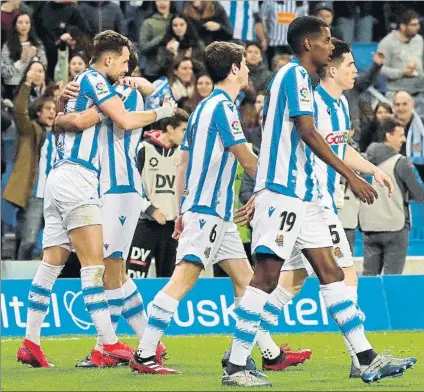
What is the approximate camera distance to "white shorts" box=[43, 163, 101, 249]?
29.1ft

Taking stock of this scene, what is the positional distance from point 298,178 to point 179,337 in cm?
469

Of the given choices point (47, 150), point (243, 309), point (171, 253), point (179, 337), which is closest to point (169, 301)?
point (243, 309)

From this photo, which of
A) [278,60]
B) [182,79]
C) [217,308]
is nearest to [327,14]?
[278,60]

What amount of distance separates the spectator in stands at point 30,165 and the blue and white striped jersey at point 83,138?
227 inches

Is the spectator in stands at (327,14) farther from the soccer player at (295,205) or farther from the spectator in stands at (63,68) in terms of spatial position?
the soccer player at (295,205)

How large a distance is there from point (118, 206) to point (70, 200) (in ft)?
1.36

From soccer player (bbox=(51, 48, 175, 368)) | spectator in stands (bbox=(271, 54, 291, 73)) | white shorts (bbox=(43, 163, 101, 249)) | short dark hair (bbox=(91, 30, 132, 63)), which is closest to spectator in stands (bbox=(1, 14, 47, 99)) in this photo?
spectator in stands (bbox=(271, 54, 291, 73))

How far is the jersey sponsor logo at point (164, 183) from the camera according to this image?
13609 mm

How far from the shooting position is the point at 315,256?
25.9 ft

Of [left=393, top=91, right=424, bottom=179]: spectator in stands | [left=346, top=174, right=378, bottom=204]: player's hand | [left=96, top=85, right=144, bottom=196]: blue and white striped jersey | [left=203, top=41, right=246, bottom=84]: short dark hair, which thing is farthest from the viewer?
[left=393, top=91, right=424, bottom=179]: spectator in stands

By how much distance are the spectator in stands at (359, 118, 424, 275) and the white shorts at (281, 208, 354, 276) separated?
4988 mm

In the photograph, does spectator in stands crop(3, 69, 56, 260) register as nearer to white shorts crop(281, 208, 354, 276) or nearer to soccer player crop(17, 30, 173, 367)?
soccer player crop(17, 30, 173, 367)

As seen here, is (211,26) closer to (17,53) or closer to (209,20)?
(209,20)

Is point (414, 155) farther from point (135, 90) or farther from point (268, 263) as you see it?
point (268, 263)
